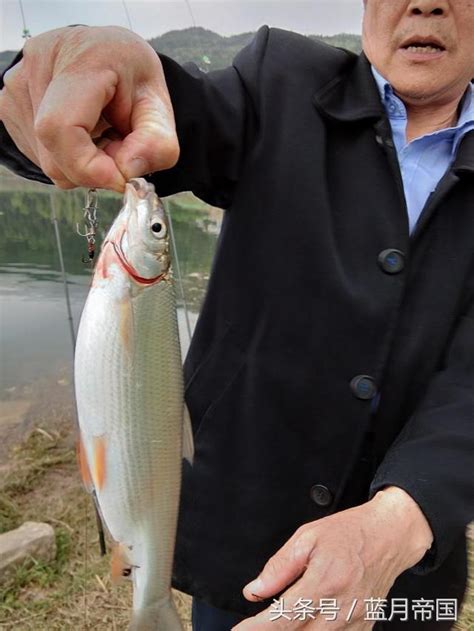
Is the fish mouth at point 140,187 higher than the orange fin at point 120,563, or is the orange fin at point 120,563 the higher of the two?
the fish mouth at point 140,187

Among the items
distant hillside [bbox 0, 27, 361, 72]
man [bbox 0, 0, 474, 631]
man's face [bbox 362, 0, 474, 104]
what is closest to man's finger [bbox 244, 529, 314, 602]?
man [bbox 0, 0, 474, 631]

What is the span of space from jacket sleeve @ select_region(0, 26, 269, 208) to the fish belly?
32 cm

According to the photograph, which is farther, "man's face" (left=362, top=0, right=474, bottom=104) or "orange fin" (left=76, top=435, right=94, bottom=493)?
"man's face" (left=362, top=0, right=474, bottom=104)

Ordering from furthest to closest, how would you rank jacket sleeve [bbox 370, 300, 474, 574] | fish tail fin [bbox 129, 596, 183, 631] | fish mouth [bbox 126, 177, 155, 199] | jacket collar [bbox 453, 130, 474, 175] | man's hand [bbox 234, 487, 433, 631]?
jacket collar [bbox 453, 130, 474, 175], fish tail fin [bbox 129, 596, 183, 631], jacket sleeve [bbox 370, 300, 474, 574], fish mouth [bbox 126, 177, 155, 199], man's hand [bbox 234, 487, 433, 631]

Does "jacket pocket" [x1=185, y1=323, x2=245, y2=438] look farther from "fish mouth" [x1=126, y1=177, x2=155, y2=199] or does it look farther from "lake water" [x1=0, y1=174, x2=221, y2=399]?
"lake water" [x1=0, y1=174, x2=221, y2=399]

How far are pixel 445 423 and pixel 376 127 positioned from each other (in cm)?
74

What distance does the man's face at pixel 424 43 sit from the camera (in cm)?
157

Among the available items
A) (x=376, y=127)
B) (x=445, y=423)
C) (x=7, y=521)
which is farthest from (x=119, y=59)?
(x=7, y=521)

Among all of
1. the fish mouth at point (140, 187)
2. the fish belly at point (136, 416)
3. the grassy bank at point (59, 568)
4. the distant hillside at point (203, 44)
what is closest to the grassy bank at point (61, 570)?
the grassy bank at point (59, 568)

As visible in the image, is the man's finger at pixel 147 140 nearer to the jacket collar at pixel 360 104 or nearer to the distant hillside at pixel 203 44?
the jacket collar at pixel 360 104

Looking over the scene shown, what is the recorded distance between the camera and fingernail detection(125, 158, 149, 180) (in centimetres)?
113

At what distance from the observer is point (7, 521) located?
378 cm

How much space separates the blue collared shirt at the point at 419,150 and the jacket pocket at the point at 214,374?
0.58 metres

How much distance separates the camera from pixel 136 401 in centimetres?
134
